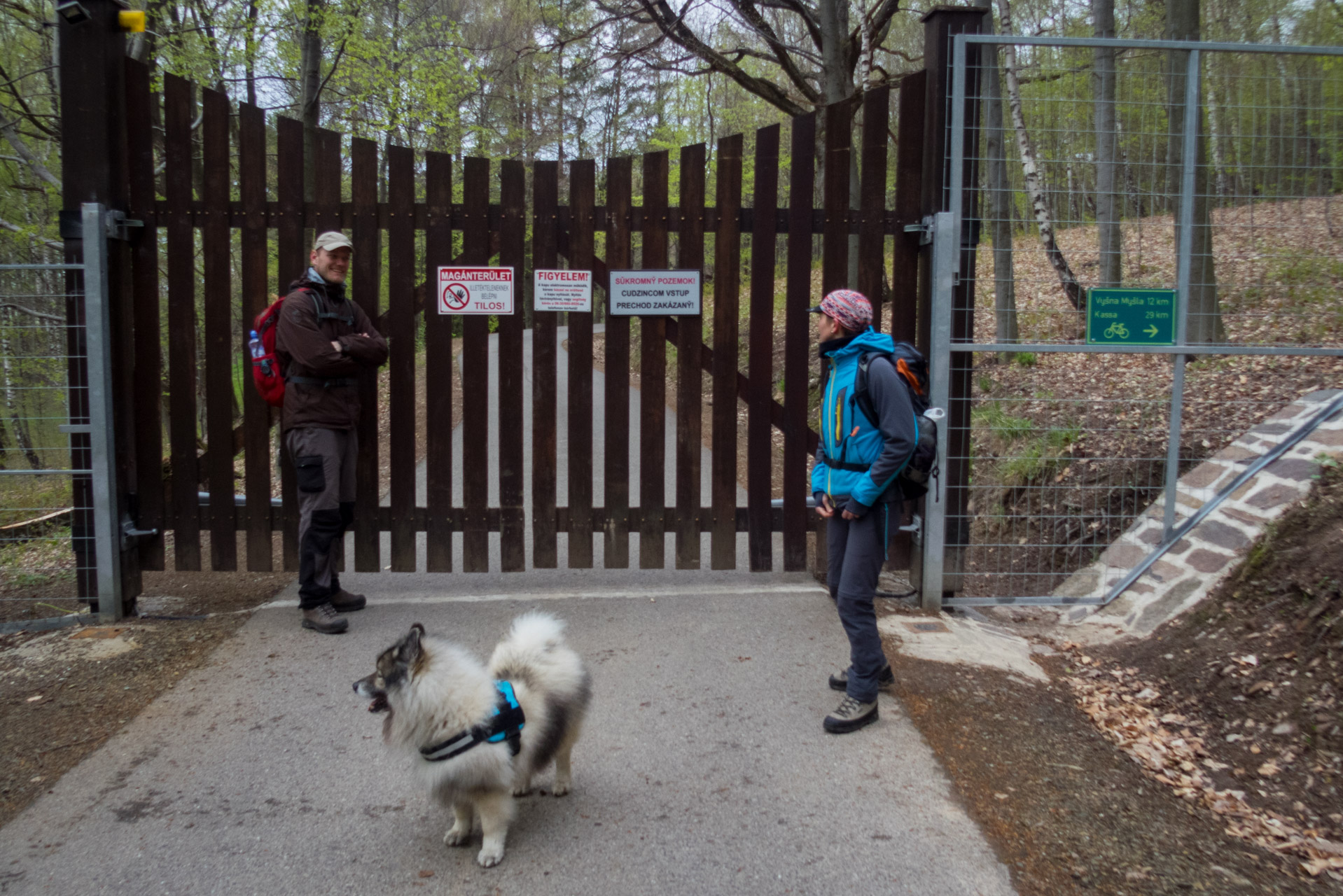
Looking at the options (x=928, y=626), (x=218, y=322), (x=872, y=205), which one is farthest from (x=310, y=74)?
(x=928, y=626)

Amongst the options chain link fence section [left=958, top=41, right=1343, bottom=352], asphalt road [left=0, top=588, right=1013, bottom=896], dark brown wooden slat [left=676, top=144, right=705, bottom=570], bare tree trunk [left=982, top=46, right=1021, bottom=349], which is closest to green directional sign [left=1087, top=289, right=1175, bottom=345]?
chain link fence section [left=958, top=41, right=1343, bottom=352]

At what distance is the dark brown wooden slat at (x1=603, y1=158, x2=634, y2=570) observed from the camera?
19.2ft

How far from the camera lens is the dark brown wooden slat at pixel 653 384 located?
19.1ft

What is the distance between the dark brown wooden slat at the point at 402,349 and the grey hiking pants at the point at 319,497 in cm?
42

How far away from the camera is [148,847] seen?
10.8 ft

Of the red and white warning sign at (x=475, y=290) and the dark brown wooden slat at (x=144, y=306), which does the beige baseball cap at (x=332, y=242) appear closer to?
the red and white warning sign at (x=475, y=290)

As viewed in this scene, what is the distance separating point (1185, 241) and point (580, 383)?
4.04 m

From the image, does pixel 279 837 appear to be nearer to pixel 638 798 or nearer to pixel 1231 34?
pixel 638 798

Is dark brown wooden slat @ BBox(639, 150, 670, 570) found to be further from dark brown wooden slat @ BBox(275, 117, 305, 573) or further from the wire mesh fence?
the wire mesh fence

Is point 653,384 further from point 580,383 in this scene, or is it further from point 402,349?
point 402,349

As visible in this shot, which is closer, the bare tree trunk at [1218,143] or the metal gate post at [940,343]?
the metal gate post at [940,343]

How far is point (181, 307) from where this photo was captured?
18.9ft

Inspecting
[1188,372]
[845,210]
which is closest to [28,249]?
[845,210]

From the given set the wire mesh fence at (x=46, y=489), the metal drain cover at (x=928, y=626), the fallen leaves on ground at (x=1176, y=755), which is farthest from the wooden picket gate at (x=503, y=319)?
the fallen leaves on ground at (x=1176, y=755)
